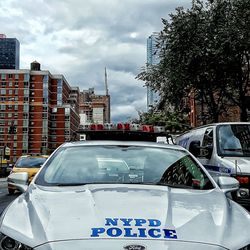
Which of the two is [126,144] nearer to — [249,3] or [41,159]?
[41,159]

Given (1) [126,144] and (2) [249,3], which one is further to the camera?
(2) [249,3]

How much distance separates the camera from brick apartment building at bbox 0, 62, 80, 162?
142 meters

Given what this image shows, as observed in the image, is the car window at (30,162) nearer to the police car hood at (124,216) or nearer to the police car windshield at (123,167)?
the police car windshield at (123,167)

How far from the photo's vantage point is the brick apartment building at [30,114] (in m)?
142

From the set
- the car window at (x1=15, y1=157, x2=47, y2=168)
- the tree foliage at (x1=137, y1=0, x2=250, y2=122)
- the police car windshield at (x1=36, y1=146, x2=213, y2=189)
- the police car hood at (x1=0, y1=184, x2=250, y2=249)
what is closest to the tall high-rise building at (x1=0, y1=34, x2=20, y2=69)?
the tree foliage at (x1=137, y1=0, x2=250, y2=122)

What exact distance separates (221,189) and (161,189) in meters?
0.72

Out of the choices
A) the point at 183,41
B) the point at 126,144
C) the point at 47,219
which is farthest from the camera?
the point at 183,41

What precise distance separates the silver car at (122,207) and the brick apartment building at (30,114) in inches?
5403

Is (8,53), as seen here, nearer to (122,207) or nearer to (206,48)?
(206,48)

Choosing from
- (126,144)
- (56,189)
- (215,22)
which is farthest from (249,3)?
(56,189)

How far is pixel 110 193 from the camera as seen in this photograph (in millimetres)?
3752

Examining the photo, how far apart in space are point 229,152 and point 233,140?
419mm

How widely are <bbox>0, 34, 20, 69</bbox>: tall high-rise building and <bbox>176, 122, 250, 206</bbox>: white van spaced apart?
186 metres

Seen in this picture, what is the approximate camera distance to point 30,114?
14488 centimetres
